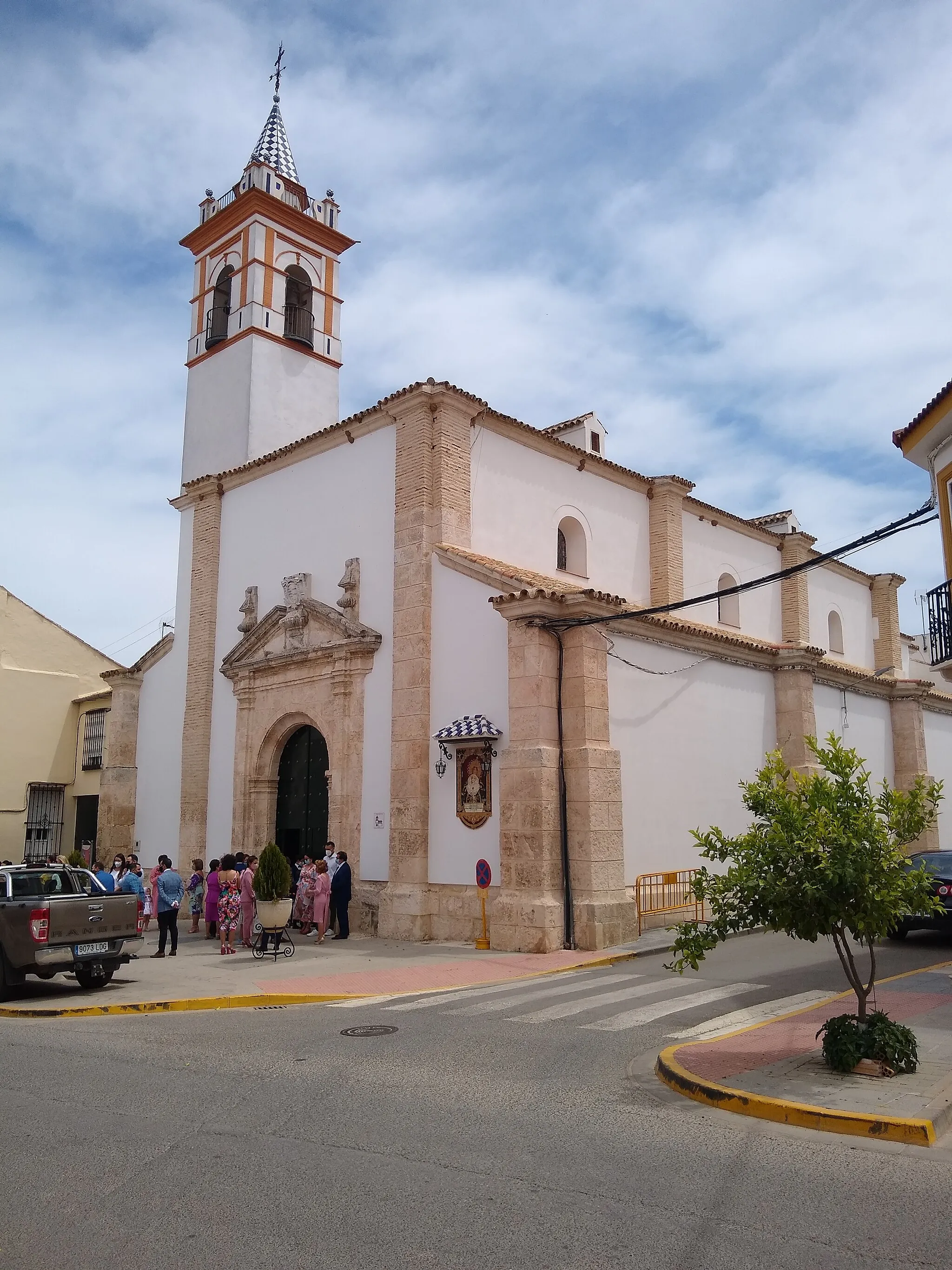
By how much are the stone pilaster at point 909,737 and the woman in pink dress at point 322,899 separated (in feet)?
50.8

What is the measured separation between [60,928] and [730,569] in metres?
17.4

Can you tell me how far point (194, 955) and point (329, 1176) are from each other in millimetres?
11068

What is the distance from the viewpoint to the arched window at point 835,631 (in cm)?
2797

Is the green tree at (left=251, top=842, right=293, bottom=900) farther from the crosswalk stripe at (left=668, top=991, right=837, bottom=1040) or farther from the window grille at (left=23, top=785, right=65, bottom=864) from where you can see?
the window grille at (left=23, top=785, right=65, bottom=864)

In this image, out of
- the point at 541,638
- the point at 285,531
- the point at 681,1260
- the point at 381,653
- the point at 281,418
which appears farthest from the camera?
the point at 281,418

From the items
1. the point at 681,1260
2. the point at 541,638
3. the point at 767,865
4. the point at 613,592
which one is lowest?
the point at 681,1260

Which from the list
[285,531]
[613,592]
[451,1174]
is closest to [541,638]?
[613,592]

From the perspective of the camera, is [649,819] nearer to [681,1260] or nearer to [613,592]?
[613,592]

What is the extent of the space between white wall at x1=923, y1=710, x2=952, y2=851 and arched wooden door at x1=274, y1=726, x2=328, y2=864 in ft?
52.5

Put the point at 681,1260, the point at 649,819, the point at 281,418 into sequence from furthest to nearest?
the point at 281,418 → the point at 649,819 → the point at 681,1260

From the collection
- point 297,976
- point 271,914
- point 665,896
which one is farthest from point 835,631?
point 297,976

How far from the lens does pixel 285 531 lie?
20.8 metres

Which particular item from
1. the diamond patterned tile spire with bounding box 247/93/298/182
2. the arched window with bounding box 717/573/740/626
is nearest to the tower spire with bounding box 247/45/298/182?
the diamond patterned tile spire with bounding box 247/93/298/182

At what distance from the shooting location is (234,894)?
1584cm
